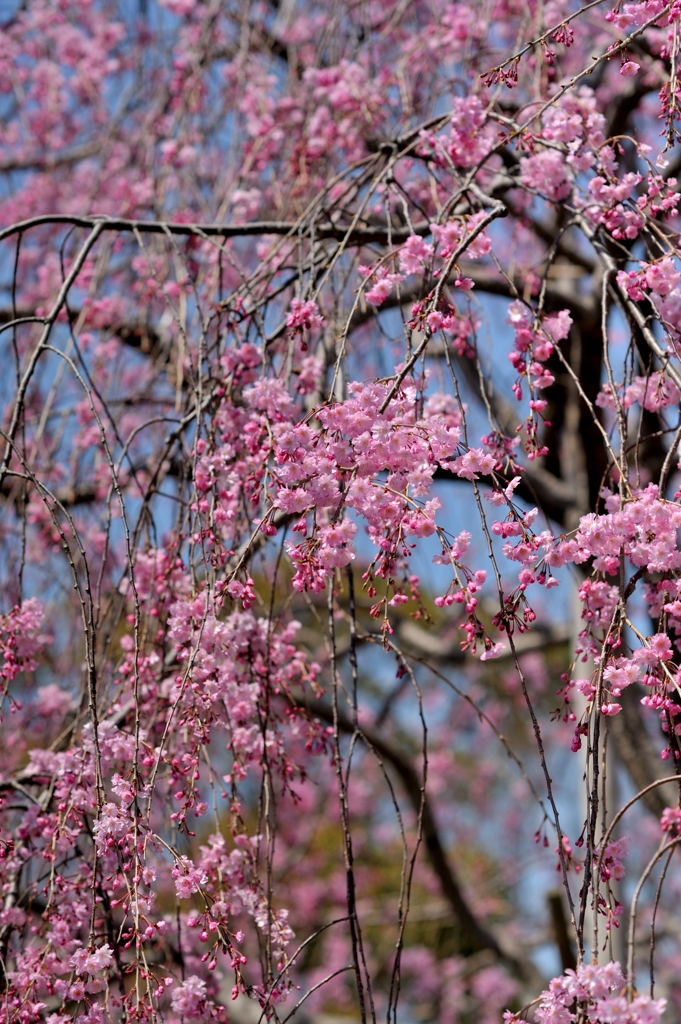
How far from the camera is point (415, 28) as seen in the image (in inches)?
126

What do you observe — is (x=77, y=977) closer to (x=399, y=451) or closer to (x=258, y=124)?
(x=399, y=451)

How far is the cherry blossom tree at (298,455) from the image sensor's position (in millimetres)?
1344

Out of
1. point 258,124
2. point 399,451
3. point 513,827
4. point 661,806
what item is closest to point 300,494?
point 399,451

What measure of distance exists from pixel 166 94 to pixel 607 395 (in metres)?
2.15

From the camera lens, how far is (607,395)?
179 cm

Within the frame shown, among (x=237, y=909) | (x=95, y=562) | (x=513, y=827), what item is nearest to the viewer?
(x=237, y=909)

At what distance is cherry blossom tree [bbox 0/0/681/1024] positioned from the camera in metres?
1.34

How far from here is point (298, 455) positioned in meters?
1.36

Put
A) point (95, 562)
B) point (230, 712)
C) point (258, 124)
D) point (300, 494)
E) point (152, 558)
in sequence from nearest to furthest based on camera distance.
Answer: point (300, 494), point (230, 712), point (152, 558), point (258, 124), point (95, 562)

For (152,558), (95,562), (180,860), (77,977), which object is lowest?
(77,977)

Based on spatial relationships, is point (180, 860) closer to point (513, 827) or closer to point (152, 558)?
point (152, 558)

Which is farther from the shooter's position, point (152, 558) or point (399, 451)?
point (152, 558)

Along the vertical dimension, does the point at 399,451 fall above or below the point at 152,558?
below

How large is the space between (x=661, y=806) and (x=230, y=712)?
2.04 meters
